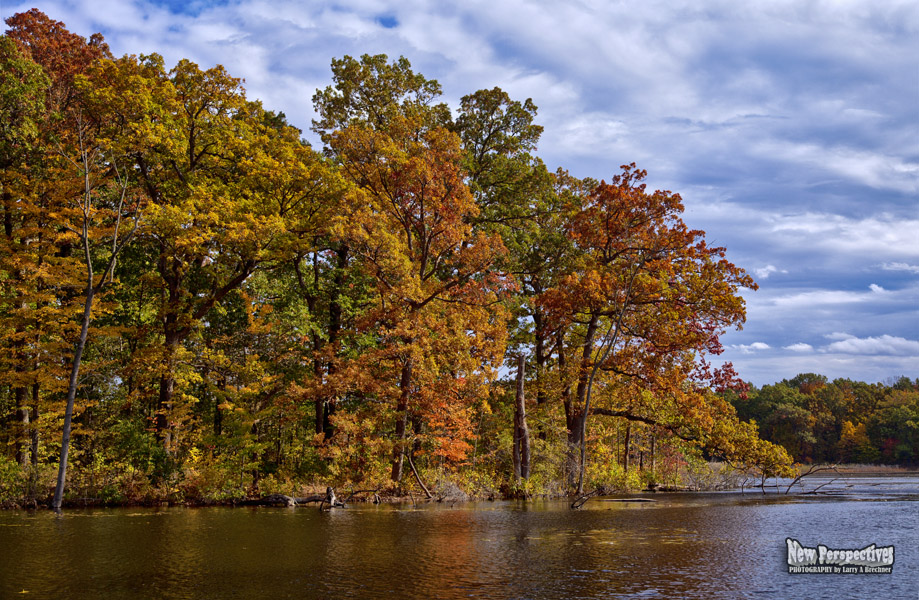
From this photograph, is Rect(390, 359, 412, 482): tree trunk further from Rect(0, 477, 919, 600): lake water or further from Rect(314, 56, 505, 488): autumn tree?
Rect(0, 477, 919, 600): lake water

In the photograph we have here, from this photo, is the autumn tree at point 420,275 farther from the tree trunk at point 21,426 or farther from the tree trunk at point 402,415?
the tree trunk at point 21,426

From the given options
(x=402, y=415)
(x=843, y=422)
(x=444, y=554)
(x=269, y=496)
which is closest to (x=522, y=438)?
(x=402, y=415)

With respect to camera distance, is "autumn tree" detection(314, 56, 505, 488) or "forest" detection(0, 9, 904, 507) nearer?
"forest" detection(0, 9, 904, 507)

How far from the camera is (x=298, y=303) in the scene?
105ft

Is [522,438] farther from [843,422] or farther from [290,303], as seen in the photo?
[843,422]

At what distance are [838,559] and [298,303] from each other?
2501 cm

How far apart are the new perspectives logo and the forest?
15341 mm

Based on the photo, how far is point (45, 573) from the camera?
1106 cm

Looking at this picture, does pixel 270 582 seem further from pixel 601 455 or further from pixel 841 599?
pixel 601 455

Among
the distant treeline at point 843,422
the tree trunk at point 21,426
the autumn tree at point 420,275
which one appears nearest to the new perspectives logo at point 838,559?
the autumn tree at point 420,275

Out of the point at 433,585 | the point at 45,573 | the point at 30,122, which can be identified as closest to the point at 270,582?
the point at 433,585

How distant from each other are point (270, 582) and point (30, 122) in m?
25.9

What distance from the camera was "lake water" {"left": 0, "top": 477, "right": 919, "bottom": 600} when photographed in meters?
9.62

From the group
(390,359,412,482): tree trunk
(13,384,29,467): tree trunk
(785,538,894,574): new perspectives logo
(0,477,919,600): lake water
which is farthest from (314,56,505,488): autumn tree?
(785,538,894,574): new perspectives logo
